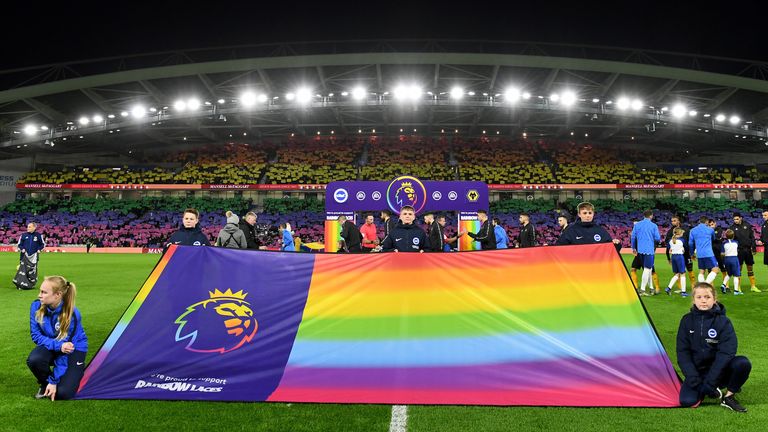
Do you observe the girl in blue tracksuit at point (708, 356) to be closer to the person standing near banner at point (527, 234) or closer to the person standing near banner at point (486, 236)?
the person standing near banner at point (527, 234)

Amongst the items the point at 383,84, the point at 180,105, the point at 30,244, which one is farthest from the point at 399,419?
the point at 180,105

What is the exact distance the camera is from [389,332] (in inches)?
162

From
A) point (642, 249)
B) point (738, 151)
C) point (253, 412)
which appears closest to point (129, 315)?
point (253, 412)

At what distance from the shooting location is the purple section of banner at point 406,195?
15219 millimetres

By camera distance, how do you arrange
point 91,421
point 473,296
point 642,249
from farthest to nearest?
point 642,249, point 473,296, point 91,421

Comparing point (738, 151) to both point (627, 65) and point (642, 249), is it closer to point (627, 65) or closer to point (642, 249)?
point (627, 65)

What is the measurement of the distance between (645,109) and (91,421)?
36.1 metres

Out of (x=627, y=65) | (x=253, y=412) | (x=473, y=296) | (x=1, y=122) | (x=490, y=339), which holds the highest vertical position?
(x=627, y=65)

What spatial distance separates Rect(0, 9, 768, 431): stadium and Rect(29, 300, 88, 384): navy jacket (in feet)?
7.65

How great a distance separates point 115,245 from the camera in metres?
26.6

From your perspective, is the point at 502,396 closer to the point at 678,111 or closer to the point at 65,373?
the point at 65,373

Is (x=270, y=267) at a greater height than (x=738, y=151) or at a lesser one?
lesser

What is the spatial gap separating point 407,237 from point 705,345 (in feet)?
12.5

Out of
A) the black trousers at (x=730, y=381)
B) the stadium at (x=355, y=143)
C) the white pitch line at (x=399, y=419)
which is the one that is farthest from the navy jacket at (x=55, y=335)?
the black trousers at (x=730, y=381)
